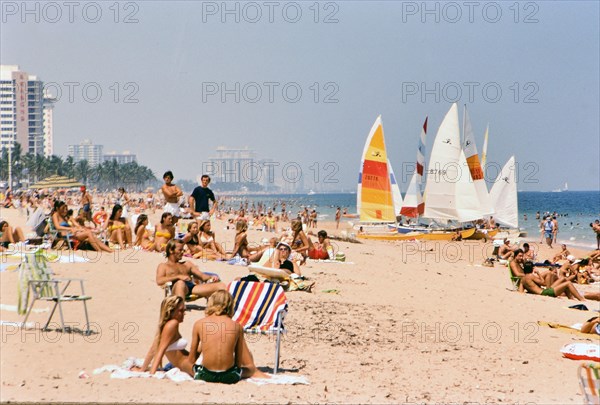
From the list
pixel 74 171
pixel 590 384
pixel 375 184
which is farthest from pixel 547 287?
pixel 74 171

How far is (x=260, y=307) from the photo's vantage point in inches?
306

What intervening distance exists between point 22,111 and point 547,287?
546ft

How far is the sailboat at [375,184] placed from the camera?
3434 centimetres

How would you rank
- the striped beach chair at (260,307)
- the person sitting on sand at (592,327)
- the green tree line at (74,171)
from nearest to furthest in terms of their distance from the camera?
the striped beach chair at (260,307) < the person sitting on sand at (592,327) < the green tree line at (74,171)

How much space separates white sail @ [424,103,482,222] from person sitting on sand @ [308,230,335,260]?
1848cm

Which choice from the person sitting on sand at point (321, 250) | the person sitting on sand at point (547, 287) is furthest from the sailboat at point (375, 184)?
the person sitting on sand at point (547, 287)

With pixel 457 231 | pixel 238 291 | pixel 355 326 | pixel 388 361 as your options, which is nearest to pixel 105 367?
pixel 238 291

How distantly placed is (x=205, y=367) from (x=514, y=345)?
3979 mm

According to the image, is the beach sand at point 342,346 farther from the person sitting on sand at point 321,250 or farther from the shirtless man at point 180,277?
the person sitting on sand at point 321,250

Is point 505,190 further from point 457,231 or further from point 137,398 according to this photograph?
point 137,398

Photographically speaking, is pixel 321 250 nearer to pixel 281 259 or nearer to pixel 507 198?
pixel 281 259

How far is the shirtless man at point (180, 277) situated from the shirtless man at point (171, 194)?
17.8ft

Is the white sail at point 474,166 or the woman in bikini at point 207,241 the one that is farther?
the white sail at point 474,166

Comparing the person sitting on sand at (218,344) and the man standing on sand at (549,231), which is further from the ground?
the person sitting on sand at (218,344)
